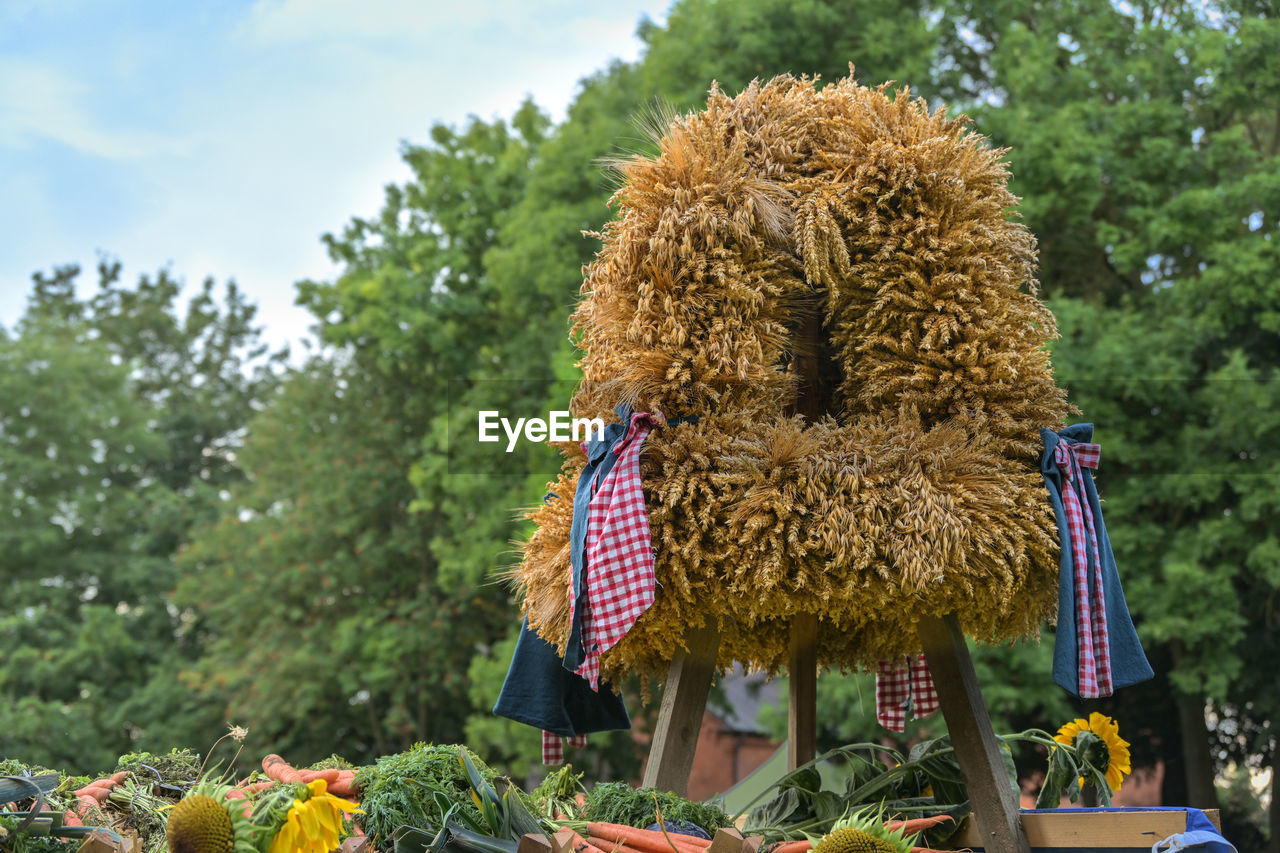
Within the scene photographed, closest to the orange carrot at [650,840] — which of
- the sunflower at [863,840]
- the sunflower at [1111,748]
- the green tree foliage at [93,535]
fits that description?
the sunflower at [863,840]

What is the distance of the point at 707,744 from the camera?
57.1ft

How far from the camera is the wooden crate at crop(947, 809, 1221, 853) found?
2.99 meters

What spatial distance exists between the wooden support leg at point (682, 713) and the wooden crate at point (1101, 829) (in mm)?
972

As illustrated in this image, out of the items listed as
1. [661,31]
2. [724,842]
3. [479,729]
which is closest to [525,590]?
[724,842]

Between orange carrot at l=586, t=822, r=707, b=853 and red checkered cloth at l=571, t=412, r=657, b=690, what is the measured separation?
0.49 metres

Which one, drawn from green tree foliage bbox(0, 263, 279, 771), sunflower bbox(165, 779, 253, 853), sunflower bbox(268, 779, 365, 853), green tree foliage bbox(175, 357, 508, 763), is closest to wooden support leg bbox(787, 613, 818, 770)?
sunflower bbox(268, 779, 365, 853)

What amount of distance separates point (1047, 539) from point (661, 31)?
10.0 metres

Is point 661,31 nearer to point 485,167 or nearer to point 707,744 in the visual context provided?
point 485,167

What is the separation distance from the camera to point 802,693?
4.18m

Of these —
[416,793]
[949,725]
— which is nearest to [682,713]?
[949,725]

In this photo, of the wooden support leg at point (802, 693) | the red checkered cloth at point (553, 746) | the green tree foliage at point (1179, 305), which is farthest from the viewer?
the green tree foliage at point (1179, 305)

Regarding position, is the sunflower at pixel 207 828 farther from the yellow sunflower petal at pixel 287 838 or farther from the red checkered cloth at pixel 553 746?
the red checkered cloth at pixel 553 746

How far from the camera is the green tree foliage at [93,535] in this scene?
576 inches

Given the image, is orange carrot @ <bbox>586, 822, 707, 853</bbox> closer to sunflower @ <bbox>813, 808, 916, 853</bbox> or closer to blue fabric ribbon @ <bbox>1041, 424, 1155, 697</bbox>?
sunflower @ <bbox>813, 808, 916, 853</bbox>
